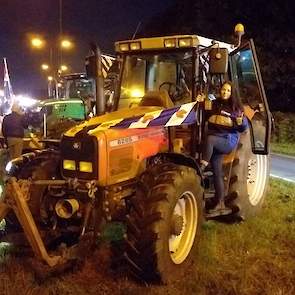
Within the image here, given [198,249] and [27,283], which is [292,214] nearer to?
[198,249]

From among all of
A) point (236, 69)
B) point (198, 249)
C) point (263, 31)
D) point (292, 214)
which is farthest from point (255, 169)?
point (263, 31)

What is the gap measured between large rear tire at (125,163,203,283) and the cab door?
4.99 feet

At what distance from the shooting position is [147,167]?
613 cm

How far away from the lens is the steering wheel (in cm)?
683

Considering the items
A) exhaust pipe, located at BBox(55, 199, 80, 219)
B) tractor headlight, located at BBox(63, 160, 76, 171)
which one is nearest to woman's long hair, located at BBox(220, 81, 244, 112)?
tractor headlight, located at BBox(63, 160, 76, 171)

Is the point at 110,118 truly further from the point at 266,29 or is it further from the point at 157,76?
the point at 266,29

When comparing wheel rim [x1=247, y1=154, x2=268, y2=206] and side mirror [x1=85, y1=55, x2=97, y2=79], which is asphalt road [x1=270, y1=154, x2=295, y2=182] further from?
side mirror [x1=85, y1=55, x2=97, y2=79]

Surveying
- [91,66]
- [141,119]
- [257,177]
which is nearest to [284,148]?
[257,177]

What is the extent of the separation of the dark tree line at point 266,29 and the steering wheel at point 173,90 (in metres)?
20.2

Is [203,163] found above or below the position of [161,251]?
above

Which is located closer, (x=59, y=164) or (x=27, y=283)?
(x=27, y=283)

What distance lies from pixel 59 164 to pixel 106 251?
1145 mm

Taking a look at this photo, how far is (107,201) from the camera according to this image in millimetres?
5688

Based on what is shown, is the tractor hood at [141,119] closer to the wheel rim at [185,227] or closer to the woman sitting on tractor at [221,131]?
the woman sitting on tractor at [221,131]
